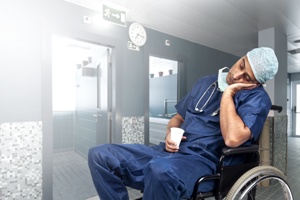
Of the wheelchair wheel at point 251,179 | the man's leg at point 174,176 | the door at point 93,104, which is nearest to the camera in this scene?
the man's leg at point 174,176

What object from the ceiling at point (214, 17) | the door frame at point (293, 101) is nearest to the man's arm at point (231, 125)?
the ceiling at point (214, 17)

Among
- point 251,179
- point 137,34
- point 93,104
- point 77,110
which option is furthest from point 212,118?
point 77,110

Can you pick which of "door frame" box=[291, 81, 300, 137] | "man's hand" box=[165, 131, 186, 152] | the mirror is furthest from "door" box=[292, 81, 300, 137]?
"man's hand" box=[165, 131, 186, 152]

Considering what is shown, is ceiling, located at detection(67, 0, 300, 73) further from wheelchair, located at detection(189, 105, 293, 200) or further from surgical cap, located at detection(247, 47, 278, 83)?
wheelchair, located at detection(189, 105, 293, 200)

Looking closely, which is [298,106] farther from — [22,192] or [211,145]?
[22,192]

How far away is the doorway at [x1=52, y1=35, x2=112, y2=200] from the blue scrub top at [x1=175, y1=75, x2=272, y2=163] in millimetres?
1368

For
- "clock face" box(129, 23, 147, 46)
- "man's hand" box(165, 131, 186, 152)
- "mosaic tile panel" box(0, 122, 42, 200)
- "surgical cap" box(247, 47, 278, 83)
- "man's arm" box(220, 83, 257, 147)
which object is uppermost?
"clock face" box(129, 23, 147, 46)

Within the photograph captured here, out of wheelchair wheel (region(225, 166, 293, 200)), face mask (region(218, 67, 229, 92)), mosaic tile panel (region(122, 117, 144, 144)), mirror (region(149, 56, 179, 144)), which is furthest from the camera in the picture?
mirror (region(149, 56, 179, 144))

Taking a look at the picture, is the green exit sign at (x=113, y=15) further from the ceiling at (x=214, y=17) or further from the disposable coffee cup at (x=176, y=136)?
the disposable coffee cup at (x=176, y=136)

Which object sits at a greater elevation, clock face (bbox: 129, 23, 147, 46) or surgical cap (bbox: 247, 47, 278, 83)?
clock face (bbox: 129, 23, 147, 46)

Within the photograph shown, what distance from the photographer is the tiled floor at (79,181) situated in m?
2.20

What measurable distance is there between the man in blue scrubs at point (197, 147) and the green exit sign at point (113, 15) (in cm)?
128

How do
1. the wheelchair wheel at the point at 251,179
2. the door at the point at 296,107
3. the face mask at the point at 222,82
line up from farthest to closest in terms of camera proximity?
the door at the point at 296,107, the face mask at the point at 222,82, the wheelchair wheel at the point at 251,179

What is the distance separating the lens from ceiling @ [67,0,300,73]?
2.05m
